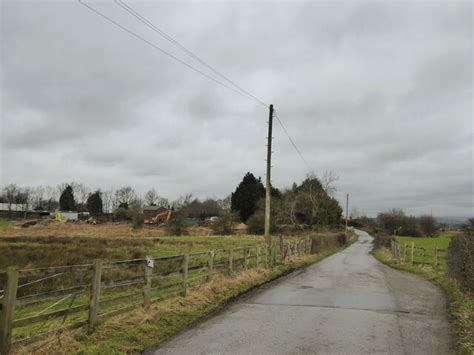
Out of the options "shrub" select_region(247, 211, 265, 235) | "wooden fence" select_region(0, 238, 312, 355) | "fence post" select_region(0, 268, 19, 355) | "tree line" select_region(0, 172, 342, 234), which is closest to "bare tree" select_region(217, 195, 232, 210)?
"tree line" select_region(0, 172, 342, 234)

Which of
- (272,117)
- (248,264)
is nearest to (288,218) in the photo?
(272,117)

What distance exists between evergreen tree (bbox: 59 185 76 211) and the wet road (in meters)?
143

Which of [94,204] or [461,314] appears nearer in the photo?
[461,314]

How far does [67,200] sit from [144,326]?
148262mm

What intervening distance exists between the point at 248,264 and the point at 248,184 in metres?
77.7

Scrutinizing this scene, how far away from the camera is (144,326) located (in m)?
8.20

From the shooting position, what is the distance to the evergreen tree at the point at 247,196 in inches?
3743

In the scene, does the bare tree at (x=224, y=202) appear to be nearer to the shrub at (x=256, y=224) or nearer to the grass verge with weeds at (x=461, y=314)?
the shrub at (x=256, y=224)

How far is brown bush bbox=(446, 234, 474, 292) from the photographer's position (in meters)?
12.6

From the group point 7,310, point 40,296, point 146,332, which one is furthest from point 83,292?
point 7,310

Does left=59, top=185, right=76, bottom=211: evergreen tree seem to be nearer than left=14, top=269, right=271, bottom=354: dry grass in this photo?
No

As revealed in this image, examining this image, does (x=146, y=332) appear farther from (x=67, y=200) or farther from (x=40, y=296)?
(x=67, y=200)

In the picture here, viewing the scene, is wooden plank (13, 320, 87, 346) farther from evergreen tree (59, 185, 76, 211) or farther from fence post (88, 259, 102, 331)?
evergreen tree (59, 185, 76, 211)

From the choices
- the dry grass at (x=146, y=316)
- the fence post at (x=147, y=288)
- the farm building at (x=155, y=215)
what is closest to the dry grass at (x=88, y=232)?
the farm building at (x=155, y=215)
